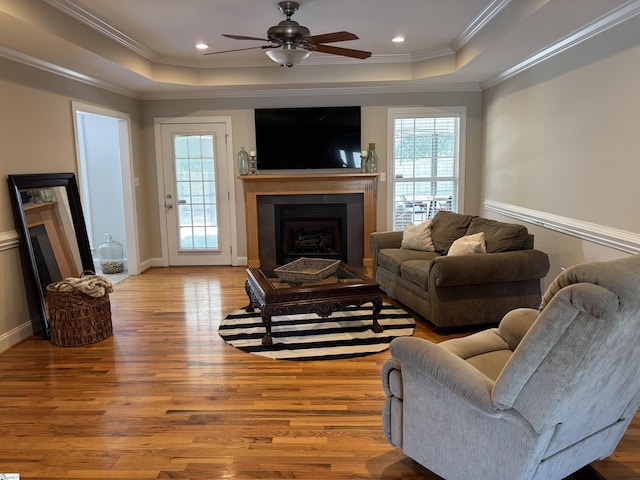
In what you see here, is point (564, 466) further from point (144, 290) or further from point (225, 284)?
point (144, 290)

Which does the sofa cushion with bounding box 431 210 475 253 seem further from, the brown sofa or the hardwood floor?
the hardwood floor

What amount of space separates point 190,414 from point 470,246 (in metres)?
2.61

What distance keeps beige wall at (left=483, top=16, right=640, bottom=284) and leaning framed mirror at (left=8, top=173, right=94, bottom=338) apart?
15.0ft

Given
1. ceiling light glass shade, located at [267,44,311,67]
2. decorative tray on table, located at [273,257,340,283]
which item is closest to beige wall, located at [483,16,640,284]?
decorative tray on table, located at [273,257,340,283]

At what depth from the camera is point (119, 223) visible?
21.5ft

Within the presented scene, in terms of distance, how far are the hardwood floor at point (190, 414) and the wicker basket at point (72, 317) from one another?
9 cm

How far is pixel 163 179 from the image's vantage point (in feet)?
21.4

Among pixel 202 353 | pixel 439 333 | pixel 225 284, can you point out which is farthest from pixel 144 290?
pixel 439 333

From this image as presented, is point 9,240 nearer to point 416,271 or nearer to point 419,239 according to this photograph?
point 416,271

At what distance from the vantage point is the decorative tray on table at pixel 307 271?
382cm

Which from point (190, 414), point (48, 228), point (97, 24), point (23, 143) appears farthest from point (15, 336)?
point (97, 24)

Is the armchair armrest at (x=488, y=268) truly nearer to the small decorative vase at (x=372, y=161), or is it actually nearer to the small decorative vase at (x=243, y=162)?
the small decorative vase at (x=372, y=161)

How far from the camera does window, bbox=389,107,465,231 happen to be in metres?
6.28

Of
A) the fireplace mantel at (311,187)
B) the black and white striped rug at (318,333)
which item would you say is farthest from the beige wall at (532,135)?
the black and white striped rug at (318,333)
